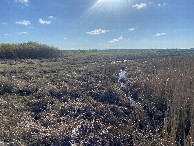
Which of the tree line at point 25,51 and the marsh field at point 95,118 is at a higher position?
the tree line at point 25,51

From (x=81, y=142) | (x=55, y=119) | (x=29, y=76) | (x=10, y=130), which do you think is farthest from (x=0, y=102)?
(x=29, y=76)

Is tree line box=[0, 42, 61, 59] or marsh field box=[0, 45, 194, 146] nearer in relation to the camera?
marsh field box=[0, 45, 194, 146]

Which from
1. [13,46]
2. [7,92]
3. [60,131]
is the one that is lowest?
[60,131]

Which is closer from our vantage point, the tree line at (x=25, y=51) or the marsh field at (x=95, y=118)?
the marsh field at (x=95, y=118)

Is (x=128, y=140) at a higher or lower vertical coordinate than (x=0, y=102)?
lower

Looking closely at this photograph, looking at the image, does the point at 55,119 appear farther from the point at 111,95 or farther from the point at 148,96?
the point at 148,96

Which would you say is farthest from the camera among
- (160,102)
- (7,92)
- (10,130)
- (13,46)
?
(13,46)

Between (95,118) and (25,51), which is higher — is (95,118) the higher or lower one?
the lower one

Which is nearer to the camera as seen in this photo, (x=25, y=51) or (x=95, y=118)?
(x=95, y=118)

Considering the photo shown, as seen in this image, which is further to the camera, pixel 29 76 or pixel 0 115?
pixel 29 76

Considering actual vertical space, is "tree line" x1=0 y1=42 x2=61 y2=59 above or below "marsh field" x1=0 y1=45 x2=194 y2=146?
above

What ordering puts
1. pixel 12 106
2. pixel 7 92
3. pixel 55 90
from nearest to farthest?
1. pixel 12 106
2. pixel 7 92
3. pixel 55 90

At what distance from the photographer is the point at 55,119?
472cm

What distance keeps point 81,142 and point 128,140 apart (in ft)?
4.28
